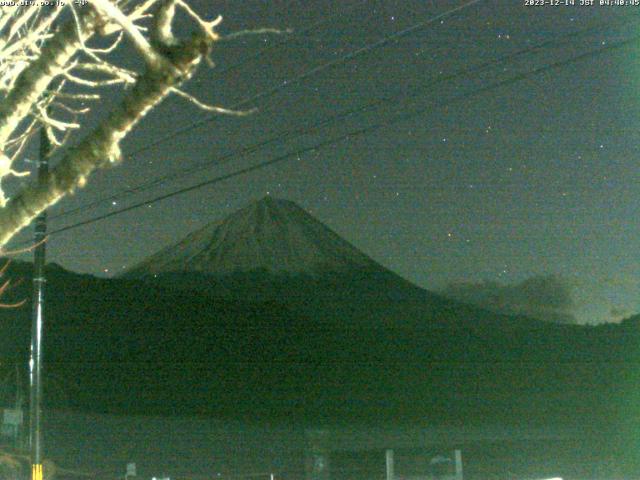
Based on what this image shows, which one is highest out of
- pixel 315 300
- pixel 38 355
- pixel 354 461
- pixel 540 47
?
pixel 315 300

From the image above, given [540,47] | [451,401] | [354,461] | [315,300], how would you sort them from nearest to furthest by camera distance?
1. [540,47]
2. [354,461]
3. [451,401]
4. [315,300]

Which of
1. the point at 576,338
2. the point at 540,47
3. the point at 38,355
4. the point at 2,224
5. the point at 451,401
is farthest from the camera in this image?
the point at 576,338

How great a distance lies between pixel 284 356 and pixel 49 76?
54090mm

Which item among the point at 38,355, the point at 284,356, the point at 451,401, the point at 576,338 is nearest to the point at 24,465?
the point at 38,355

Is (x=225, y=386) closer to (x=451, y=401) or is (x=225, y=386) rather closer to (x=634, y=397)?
(x=451, y=401)

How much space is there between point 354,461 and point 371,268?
100 metres

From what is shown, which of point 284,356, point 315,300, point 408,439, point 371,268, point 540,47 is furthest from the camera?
point 371,268

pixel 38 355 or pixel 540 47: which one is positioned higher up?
pixel 540 47

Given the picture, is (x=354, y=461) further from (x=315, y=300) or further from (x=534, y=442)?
(x=315, y=300)

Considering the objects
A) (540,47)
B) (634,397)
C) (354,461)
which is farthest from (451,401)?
(540,47)

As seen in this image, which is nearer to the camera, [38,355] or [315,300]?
[38,355]

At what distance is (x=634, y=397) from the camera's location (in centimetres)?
4394

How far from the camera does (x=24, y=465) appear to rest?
26328 mm

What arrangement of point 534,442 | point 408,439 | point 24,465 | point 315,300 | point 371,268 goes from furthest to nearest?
1. point 371,268
2. point 315,300
3. point 408,439
4. point 534,442
5. point 24,465
